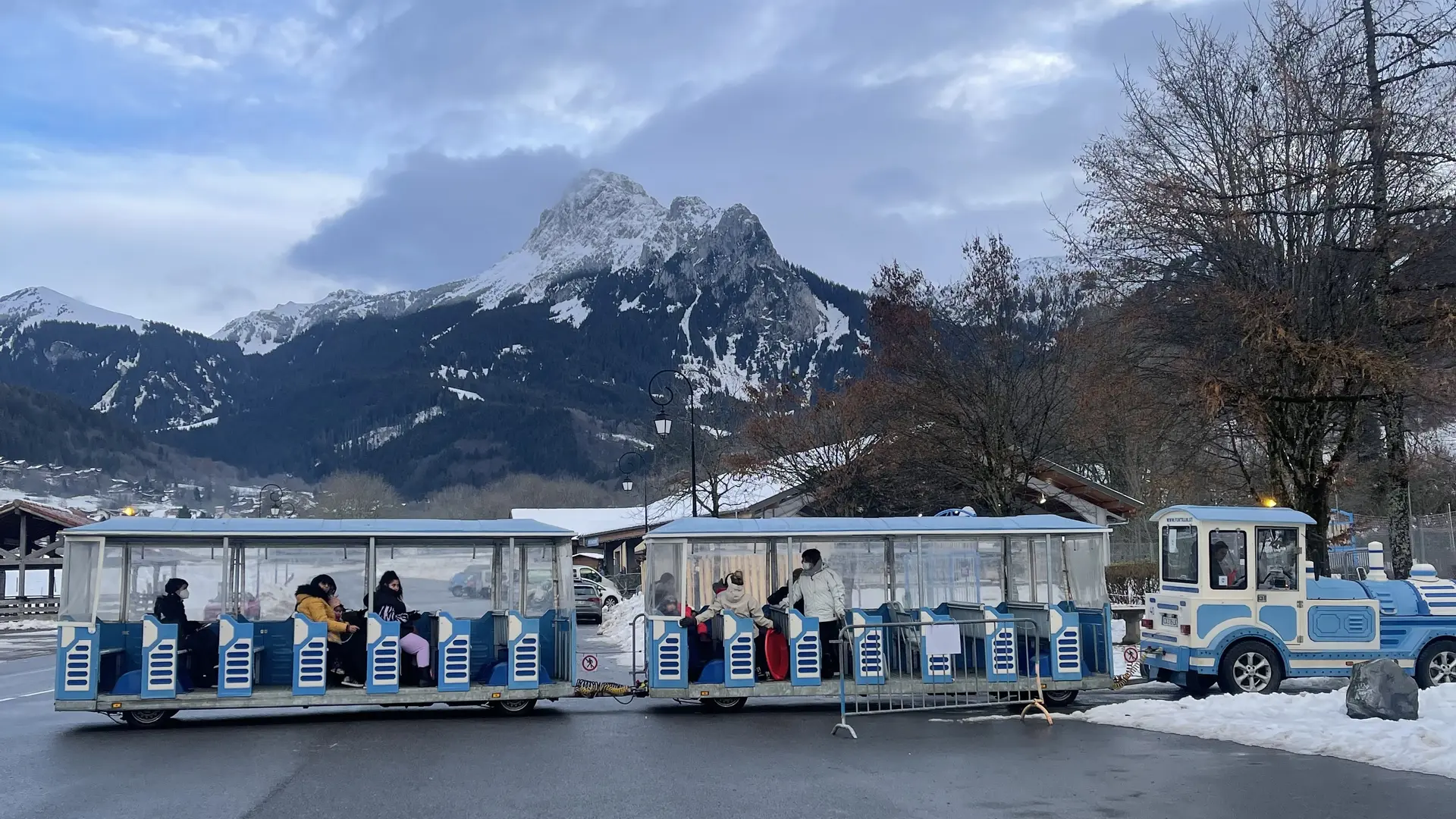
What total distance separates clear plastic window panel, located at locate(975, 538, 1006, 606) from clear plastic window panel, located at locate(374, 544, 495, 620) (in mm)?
6859

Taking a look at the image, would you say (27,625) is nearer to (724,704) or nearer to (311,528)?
(311,528)

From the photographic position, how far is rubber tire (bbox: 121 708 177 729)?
47.6ft

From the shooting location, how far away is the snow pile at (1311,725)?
35.1ft

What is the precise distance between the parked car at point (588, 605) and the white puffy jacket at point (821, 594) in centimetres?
2453

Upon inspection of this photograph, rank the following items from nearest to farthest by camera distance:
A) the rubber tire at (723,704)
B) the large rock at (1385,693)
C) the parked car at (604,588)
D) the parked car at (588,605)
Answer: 1. the large rock at (1385,693)
2. the rubber tire at (723,704)
3. the parked car at (588,605)
4. the parked car at (604,588)

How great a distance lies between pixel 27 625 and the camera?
44.8 meters

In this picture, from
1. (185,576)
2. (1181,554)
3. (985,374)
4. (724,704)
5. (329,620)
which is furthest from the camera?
(985,374)

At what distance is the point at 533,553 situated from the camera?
16.4 m

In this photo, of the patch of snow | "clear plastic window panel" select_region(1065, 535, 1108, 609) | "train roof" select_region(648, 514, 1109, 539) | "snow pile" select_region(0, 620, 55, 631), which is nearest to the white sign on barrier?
"train roof" select_region(648, 514, 1109, 539)

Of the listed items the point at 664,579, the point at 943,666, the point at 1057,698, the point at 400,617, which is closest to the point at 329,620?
the point at 400,617

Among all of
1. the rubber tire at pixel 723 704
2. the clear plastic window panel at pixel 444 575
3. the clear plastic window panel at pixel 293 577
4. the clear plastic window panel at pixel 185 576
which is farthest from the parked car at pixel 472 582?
the rubber tire at pixel 723 704

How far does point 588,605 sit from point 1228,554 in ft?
88.8

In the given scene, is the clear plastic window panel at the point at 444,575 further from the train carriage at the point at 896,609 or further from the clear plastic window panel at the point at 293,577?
the train carriage at the point at 896,609

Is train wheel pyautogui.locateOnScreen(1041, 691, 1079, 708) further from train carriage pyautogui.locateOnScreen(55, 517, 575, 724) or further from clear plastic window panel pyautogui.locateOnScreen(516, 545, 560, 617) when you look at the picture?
clear plastic window panel pyautogui.locateOnScreen(516, 545, 560, 617)
